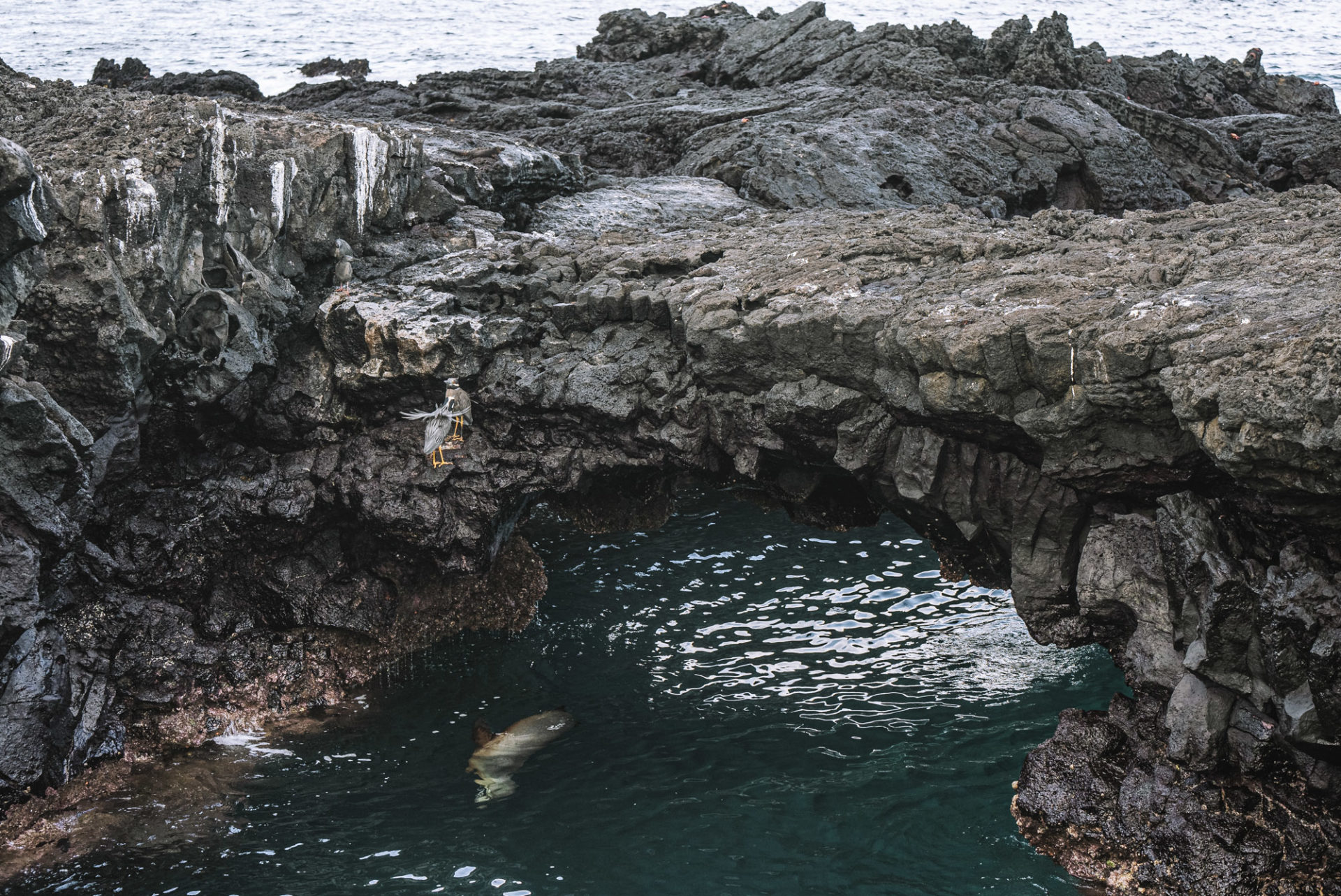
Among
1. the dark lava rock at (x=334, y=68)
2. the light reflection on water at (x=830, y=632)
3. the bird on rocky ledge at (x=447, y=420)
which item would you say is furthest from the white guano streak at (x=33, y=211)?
the dark lava rock at (x=334, y=68)

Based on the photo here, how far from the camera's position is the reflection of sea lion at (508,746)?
1047 centimetres

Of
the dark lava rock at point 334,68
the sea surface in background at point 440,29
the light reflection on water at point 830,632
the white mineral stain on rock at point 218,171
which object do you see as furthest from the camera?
the sea surface in background at point 440,29

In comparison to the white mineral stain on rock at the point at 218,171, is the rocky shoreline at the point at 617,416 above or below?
below

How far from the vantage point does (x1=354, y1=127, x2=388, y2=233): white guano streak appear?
1195 cm

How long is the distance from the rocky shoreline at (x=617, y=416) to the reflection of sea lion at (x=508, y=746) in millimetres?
1796

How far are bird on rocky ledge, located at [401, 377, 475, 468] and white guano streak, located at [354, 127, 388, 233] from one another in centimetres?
263

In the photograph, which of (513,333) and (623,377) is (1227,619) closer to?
(623,377)

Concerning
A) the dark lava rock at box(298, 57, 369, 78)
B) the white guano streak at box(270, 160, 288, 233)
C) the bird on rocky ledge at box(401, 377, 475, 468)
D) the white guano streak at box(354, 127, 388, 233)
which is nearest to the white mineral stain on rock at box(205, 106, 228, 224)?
the white guano streak at box(270, 160, 288, 233)

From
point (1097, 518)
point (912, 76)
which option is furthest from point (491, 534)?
point (912, 76)

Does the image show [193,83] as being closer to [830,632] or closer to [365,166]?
[365,166]

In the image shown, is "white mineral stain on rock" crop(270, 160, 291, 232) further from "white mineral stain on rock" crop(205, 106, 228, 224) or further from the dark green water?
the dark green water

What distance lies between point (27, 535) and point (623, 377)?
535cm

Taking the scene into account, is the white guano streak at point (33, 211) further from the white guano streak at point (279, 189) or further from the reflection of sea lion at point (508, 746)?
the reflection of sea lion at point (508, 746)

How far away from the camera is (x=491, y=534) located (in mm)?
11742
